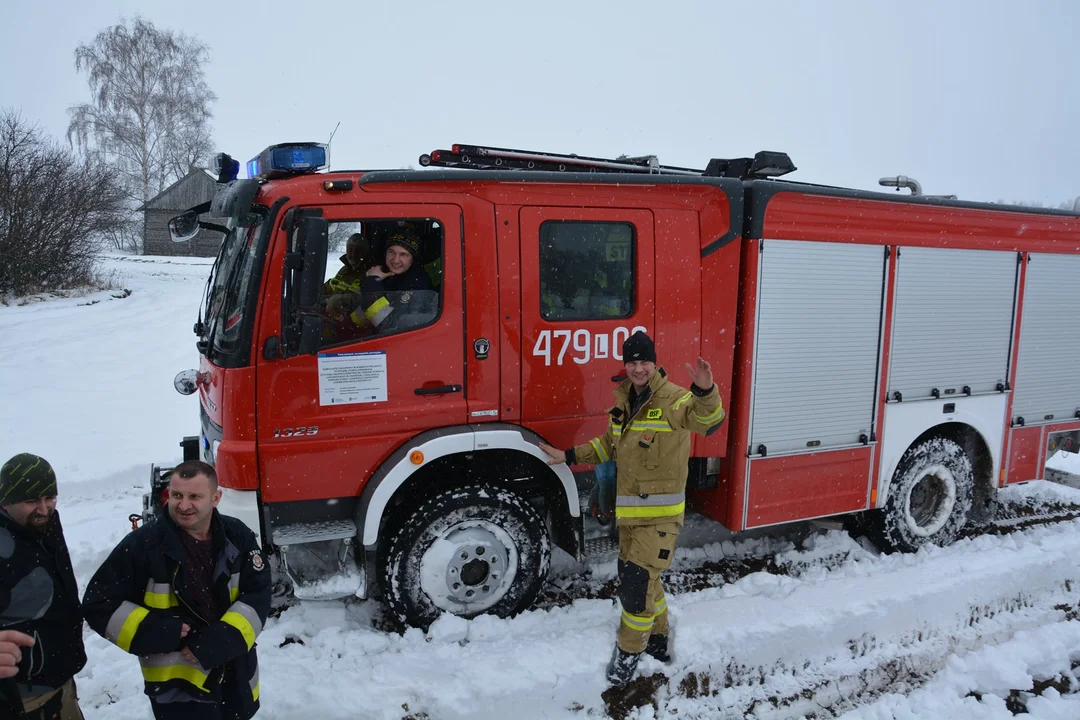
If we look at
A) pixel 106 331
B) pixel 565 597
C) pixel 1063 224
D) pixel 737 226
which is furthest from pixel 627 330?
pixel 106 331

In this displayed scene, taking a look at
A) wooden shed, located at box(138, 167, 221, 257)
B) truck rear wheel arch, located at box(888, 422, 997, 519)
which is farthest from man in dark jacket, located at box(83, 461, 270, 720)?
wooden shed, located at box(138, 167, 221, 257)

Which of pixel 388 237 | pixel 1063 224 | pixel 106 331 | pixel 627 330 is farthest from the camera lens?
pixel 106 331

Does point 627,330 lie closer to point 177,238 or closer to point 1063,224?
point 177,238

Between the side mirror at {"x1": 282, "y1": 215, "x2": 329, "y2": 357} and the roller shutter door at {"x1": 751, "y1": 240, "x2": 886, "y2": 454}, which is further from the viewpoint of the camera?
the roller shutter door at {"x1": 751, "y1": 240, "x2": 886, "y2": 454}

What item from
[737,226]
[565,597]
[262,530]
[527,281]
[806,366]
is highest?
[737,226]

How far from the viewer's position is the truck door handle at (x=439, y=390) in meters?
3.77

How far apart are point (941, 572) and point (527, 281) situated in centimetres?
337

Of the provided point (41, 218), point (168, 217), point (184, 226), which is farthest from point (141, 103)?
point (184, 226)

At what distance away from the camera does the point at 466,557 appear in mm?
3902

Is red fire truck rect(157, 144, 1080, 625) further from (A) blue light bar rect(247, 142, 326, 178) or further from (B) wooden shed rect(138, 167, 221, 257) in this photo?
(B) wooden shed rect(138, 167, 221, 257)

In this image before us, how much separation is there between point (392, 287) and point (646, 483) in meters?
1.66

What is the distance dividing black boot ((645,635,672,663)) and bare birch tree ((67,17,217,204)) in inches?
1442

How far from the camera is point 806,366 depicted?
4.56 meters

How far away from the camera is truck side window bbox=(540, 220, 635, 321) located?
396 cm
